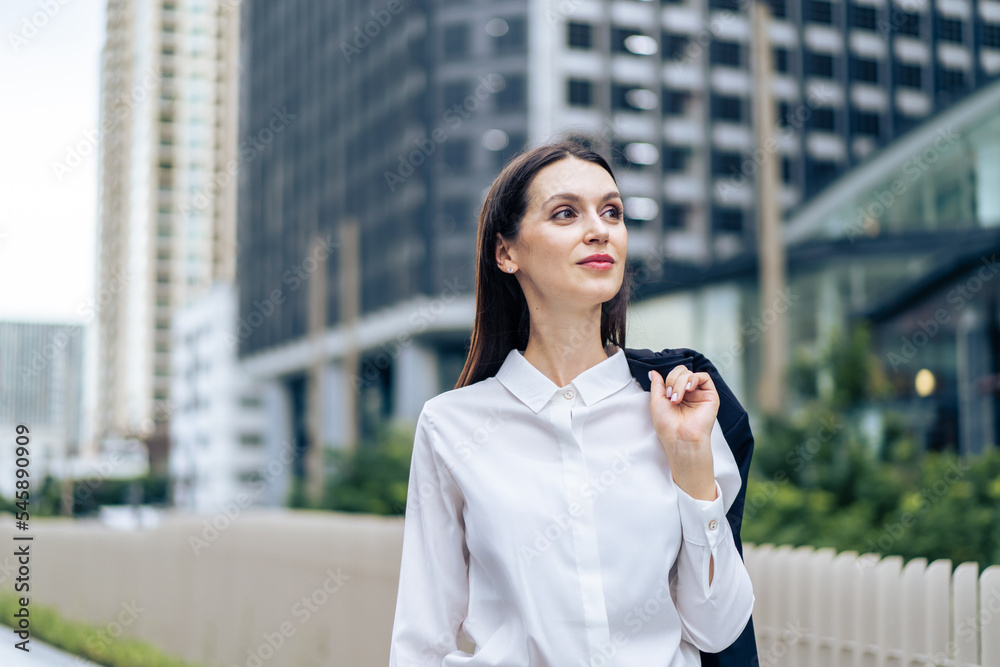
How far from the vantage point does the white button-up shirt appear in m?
1.63

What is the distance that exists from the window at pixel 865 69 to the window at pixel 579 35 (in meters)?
12.6

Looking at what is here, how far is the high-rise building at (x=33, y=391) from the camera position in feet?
19.7

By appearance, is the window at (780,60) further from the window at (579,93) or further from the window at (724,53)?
the window at (579,93)

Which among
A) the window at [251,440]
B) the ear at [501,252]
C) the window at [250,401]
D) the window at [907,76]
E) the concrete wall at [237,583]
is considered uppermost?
the window at [907,76]

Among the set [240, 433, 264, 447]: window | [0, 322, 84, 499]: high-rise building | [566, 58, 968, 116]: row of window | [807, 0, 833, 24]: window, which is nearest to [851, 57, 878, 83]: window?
[566, 58, 968, 116]: row of window

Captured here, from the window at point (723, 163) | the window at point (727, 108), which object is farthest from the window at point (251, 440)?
the window at point (727, 108)

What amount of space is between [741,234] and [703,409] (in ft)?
144

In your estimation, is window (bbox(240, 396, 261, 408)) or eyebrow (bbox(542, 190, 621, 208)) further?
window (bbox(240, 396, 261, 408))

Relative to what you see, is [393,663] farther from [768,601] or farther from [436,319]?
[436,319]

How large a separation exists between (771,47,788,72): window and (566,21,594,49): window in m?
9.96

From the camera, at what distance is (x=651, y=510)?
1.66 m
